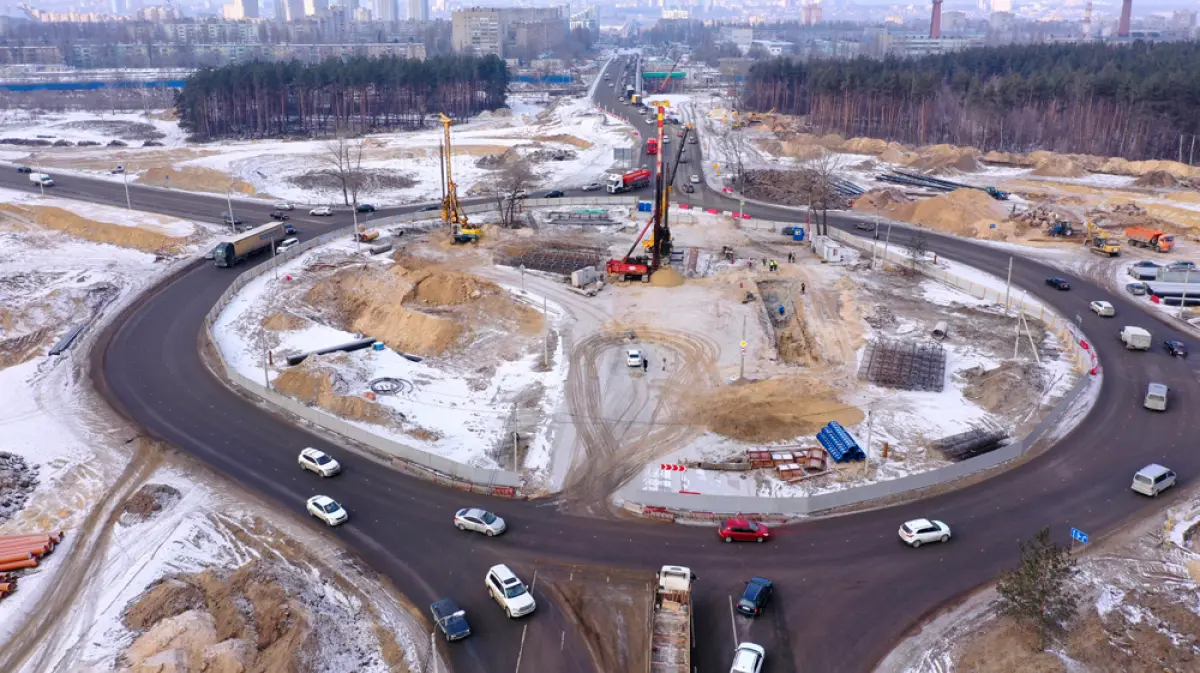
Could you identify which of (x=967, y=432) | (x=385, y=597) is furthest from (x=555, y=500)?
(x=967, y=432)

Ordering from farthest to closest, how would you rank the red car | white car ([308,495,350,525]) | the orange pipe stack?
white car ([308,495,350,525]), the red car, the orange pipe stack

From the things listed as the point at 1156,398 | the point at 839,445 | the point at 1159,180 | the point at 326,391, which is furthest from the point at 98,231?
the point at 1159,180

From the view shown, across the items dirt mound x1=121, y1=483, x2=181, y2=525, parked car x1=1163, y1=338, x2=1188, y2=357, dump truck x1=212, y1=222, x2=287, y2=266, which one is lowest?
dirt mound x1=121, y1=483, x2=181, y2=525

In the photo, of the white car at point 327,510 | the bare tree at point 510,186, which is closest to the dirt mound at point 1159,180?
the bare tree at point 510,186

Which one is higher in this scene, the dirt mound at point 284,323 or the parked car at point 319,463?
the dirt mound at point 284,323

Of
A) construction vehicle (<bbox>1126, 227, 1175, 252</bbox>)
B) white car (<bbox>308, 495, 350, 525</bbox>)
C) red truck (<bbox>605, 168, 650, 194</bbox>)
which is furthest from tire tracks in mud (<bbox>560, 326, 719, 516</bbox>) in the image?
construction vehicle (<bbox>1126, 227, 1175, 252</bbox>)

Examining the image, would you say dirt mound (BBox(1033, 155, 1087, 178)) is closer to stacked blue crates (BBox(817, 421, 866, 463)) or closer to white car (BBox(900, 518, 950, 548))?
stacked blue crates (BBox(817, 421, 866, 463))

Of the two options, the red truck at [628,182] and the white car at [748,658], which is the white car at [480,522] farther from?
the red truck at [628,182]
